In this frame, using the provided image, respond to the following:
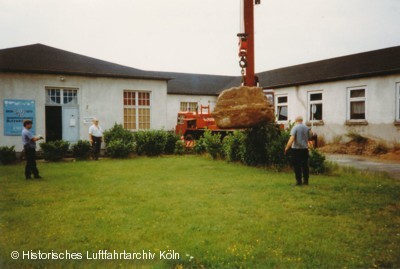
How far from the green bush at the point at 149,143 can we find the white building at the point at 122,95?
2.30 metres

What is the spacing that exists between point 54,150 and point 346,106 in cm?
1611

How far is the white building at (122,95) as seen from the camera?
16.9 m

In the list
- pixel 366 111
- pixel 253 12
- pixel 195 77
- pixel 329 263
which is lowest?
pixel 329 263

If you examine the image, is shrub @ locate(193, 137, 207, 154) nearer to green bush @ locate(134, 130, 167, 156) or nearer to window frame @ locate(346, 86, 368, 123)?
green bush @ locate(134, 130, 167, 156)

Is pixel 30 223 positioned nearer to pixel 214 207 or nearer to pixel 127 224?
pixel 127 224

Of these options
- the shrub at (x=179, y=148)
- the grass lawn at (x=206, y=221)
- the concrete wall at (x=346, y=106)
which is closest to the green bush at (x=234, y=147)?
the grass lawn at (x=206, y=221)

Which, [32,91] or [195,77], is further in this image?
[195,77]

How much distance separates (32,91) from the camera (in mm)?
17156

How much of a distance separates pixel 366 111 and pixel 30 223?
17739 millimetres

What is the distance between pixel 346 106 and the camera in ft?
65.4

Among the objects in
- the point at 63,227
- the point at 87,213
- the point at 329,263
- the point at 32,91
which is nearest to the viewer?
the point at 329,263

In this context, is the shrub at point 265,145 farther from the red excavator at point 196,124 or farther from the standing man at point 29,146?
the red excavator at point 196,124

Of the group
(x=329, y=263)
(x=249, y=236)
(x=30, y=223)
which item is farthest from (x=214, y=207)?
(x=30, y=223)

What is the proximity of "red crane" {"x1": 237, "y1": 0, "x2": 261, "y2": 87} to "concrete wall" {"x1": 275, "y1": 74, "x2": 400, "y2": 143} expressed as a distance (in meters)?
10.1
